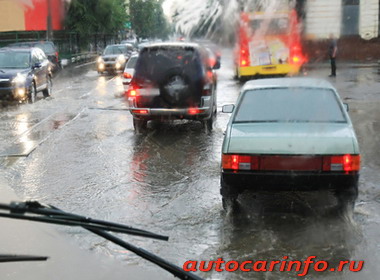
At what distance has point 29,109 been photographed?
48.4 ft

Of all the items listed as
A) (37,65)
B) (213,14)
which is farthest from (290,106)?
(37,65)

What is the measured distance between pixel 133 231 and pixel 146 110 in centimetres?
816

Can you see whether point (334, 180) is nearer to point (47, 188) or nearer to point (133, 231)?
point (133, 231)

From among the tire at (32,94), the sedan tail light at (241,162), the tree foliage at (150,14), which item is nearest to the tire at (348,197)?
the sedan tail light at (241,162)

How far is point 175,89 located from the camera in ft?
33.4

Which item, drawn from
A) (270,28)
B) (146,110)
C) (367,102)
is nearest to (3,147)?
(146,110)

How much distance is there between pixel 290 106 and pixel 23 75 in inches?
472

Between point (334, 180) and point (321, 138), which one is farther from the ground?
point (321, 138)

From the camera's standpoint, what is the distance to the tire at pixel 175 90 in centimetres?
1006

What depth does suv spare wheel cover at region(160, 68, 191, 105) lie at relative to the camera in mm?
10062

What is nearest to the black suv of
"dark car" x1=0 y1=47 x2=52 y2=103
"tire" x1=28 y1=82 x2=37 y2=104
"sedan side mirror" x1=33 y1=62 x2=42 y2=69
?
"dark car" x1=0 y1=47 x2=52 y2=103

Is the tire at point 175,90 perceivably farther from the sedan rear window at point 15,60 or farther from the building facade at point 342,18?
the sedan rear window at point 15,60

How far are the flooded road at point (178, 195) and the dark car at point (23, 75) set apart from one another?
321 cm

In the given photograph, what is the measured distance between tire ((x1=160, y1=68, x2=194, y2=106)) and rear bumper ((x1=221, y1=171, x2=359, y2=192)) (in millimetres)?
5224
